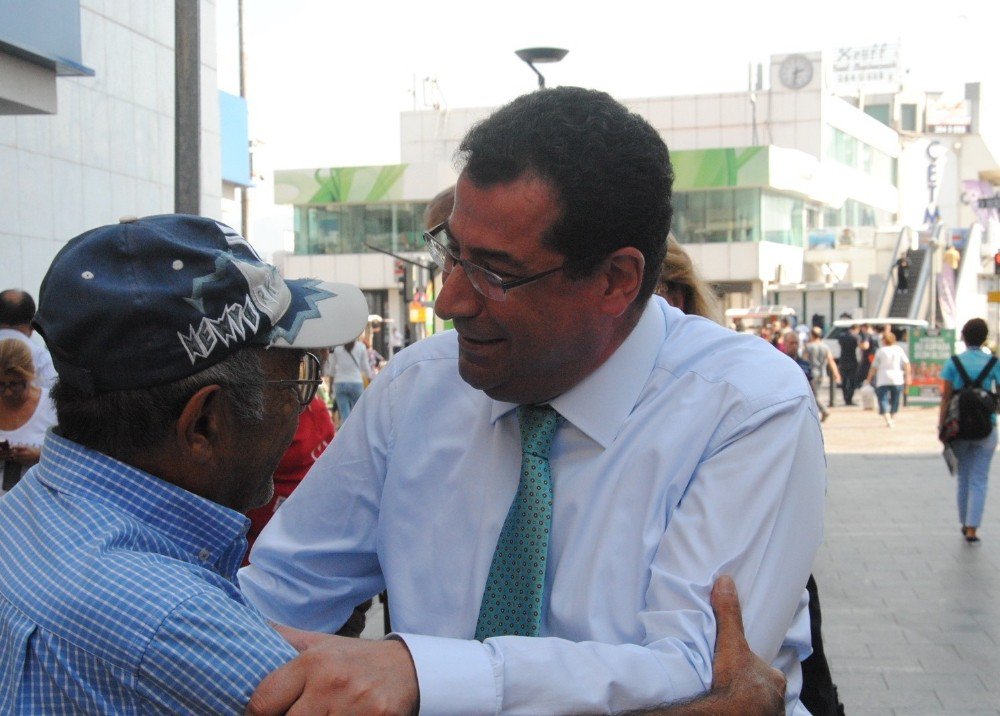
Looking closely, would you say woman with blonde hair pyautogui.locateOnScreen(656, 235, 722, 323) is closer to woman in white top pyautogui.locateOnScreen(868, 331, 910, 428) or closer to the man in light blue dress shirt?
the man in light blue dress shirt

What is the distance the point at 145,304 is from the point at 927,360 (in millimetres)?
26389

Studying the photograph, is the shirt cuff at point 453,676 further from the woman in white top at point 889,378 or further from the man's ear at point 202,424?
the woman in white top at point 889,378

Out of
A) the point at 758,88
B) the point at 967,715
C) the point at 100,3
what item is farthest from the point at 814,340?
the point at 758,88

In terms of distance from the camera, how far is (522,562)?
6.05 feet

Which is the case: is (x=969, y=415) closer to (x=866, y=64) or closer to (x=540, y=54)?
(x=540, y=54)

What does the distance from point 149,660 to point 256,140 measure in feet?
151

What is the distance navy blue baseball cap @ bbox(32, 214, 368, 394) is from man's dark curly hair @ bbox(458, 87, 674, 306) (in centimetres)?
47

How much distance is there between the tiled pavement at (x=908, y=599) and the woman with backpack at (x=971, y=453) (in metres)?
0.26

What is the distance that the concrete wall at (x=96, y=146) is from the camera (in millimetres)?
13445

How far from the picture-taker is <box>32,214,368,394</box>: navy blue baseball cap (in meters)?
1.54

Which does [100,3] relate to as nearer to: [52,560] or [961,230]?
[52,560]

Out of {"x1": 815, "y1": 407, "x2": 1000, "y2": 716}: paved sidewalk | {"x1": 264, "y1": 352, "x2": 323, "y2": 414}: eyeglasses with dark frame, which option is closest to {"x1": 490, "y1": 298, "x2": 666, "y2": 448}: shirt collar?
{"x1": 264, "y1": 352, "x2": 323, "y2": 414}: eyeglasses with dark frame

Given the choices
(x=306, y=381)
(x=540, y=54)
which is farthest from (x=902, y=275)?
(x=306, y=381)

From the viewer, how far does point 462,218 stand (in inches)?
75.0
